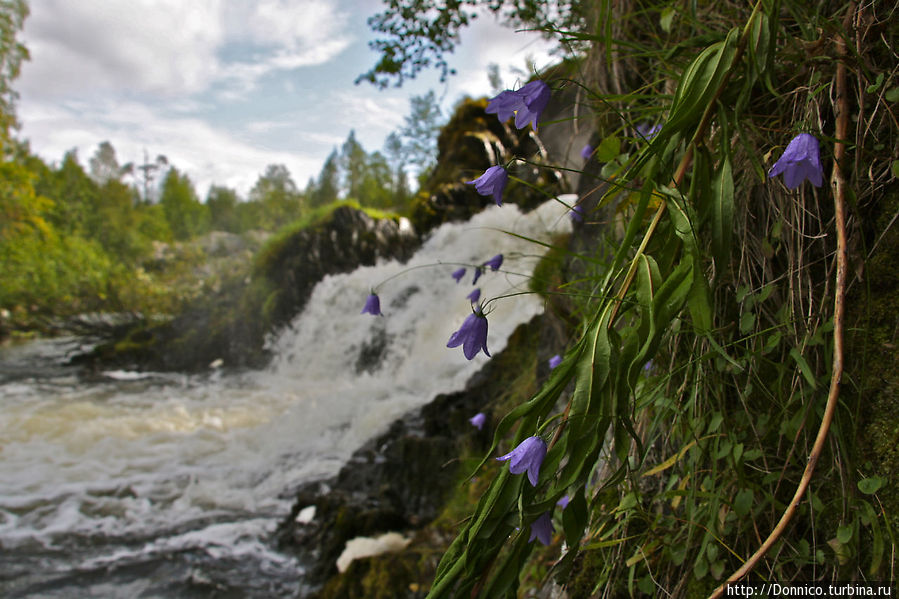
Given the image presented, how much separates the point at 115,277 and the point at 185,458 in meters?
7.92

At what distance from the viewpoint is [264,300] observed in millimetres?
9438

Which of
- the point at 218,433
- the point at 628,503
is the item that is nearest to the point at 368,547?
the point at 628,503

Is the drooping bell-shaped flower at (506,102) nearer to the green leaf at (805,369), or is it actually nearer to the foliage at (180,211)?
the green leaf at (805,369)

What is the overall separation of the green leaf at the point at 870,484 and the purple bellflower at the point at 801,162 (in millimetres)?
492

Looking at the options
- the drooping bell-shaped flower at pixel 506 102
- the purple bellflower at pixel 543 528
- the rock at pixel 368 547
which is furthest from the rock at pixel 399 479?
the drooping bell-shaped flower at pixel 506 102

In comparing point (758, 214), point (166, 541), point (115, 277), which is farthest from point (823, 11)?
point (115, 277)

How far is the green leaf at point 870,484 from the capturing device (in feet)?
2.58

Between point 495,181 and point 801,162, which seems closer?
point 801,162

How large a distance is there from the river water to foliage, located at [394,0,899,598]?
545 millimetres

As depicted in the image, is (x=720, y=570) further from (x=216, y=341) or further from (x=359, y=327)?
(x=216, y=341)

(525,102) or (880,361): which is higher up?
(525,102)

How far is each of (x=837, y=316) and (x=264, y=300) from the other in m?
9.60

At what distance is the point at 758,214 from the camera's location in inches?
43.3

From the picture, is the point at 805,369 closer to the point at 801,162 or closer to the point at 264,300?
the point at 801,162
